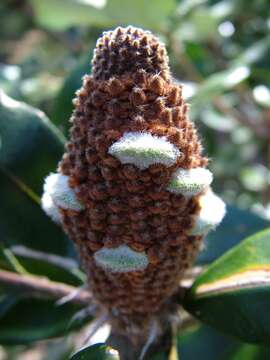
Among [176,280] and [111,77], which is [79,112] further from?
[176,280]

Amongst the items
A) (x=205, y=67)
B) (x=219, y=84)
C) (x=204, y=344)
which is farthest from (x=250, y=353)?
(x=205, y=67)

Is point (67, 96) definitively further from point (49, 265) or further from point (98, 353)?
point (98, 353)

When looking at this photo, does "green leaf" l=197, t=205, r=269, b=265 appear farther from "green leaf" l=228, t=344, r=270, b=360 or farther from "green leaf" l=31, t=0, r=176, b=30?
"green leaf" l=31, t=0, r=176, b=30

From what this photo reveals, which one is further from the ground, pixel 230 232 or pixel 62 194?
pixel 62 194

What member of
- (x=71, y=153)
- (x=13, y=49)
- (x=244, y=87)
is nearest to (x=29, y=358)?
(x=13, y=49)

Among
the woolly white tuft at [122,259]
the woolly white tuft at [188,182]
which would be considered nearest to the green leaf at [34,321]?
the woolly white tuft at [122,259]

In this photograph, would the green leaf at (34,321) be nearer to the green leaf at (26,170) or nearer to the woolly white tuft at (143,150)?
the green leaf at (26,170)

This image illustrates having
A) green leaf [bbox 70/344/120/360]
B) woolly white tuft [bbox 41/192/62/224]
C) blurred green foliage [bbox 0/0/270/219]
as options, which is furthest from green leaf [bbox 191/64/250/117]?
green leaf [bbox 70/344/120/360]
